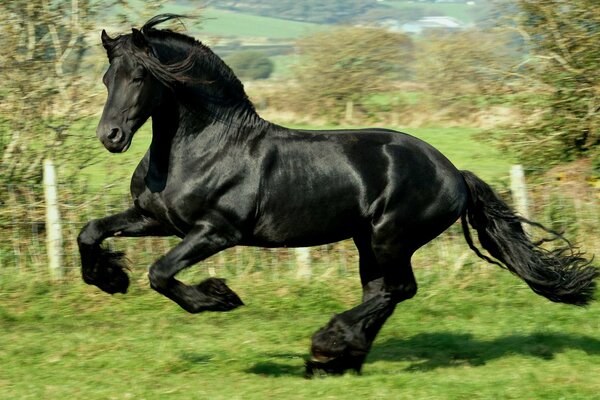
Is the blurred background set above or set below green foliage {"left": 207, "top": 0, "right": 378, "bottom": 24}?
below

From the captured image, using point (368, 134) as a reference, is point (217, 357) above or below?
below

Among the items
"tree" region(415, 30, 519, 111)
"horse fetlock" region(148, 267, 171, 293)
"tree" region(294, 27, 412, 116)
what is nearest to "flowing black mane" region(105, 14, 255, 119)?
"horse fetlock" region(148, 267, 171, 293)

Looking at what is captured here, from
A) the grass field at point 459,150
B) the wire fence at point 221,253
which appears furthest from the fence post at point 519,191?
the grass field at point 459,150

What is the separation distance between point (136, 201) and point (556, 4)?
27.2 ft

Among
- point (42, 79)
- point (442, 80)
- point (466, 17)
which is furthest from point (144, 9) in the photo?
point (466, 17)

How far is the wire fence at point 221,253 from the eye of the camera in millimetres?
9727

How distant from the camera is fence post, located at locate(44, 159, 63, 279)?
9.40 meters

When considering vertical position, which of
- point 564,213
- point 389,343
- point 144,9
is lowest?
point 389,343

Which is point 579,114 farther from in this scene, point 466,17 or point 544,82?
point 466,17

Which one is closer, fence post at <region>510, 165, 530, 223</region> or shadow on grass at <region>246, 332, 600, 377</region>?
shadow on grass at <region>246, 332, 600, 377</region>

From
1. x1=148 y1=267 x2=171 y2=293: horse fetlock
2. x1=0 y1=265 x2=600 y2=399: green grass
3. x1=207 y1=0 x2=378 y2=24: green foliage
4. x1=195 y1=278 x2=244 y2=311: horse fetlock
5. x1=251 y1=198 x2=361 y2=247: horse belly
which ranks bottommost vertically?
x1=0 y1=265 x2=600 y2=399: green grass

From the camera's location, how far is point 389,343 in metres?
7.60

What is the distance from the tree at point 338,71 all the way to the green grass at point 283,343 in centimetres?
1687

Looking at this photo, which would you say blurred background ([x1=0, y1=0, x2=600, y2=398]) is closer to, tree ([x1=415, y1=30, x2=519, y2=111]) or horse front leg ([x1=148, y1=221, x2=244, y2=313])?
horse front leg ([x1=148, y1=221, x2=244, y2=313])
